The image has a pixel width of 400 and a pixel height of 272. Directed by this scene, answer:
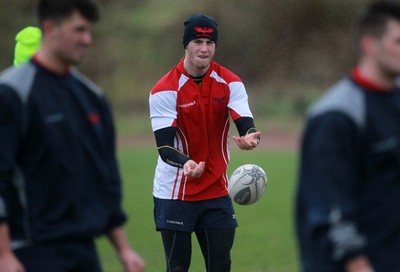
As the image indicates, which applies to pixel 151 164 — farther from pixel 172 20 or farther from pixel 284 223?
pixel 172 20

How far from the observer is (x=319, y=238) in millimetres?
4914

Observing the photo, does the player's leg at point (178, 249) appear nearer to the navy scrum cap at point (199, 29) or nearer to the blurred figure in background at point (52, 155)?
the navy scrum cap at point (199, 29)

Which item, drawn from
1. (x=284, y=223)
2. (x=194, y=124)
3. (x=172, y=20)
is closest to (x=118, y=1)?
(x=172, y=20)

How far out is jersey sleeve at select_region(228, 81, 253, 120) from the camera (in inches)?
332

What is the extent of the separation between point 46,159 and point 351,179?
150 centimetres

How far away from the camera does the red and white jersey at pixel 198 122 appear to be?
27.6 feet

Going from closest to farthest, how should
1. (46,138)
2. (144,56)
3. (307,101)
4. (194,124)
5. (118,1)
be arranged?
1. (46,138)
2. (194,124)
3. (307,101)
4. (144,56)
5. (118,1)

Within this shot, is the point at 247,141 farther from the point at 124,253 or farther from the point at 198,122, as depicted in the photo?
the point at 124,253

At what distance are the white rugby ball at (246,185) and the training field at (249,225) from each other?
279 centimetres

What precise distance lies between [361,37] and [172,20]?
3173cm

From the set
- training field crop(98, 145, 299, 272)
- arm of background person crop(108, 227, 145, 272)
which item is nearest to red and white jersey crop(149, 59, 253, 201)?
arm of background person crop(108, 227, 145, 272)

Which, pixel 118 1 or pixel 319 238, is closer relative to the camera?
pixel 319 238

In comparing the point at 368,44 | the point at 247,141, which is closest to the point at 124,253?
the point at 368,44

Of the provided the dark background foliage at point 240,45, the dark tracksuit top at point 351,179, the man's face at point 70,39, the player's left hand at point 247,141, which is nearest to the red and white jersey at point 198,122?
the player's left hand at point 247,141
